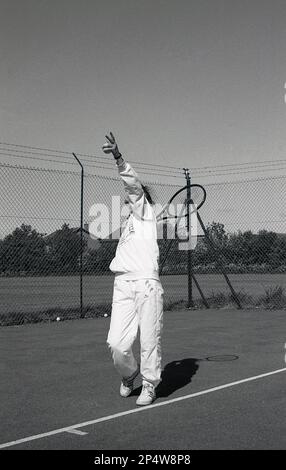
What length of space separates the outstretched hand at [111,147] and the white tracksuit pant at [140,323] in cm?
118

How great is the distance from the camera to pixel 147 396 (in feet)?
16.9

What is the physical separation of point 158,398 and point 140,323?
2.58ft

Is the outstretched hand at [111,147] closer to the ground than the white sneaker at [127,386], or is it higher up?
higher up

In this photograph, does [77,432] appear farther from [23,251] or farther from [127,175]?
[23,251]

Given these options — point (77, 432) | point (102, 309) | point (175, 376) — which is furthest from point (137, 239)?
point (102, 309)

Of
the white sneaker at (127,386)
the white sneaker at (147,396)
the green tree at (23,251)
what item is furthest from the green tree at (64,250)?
the white sneaker at (147,396)

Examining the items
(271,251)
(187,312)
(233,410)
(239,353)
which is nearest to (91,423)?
(233,410)

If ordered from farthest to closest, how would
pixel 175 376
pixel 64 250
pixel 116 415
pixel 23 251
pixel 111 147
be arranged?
pixel 64 250 < pixel 23 251 < pixel 175 376 < pixel 111 147 < pixel 116 415

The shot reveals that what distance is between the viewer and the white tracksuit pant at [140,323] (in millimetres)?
5168

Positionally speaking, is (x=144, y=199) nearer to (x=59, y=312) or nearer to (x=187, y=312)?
(x=59, y=312)

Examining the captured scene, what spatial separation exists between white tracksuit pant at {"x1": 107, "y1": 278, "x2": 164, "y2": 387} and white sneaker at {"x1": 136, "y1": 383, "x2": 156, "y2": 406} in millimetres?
52

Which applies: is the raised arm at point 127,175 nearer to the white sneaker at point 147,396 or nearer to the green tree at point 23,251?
the white sneaker at point 147,396

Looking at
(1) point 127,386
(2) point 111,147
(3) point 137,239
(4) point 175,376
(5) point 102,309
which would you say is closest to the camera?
(2) point 111,147
